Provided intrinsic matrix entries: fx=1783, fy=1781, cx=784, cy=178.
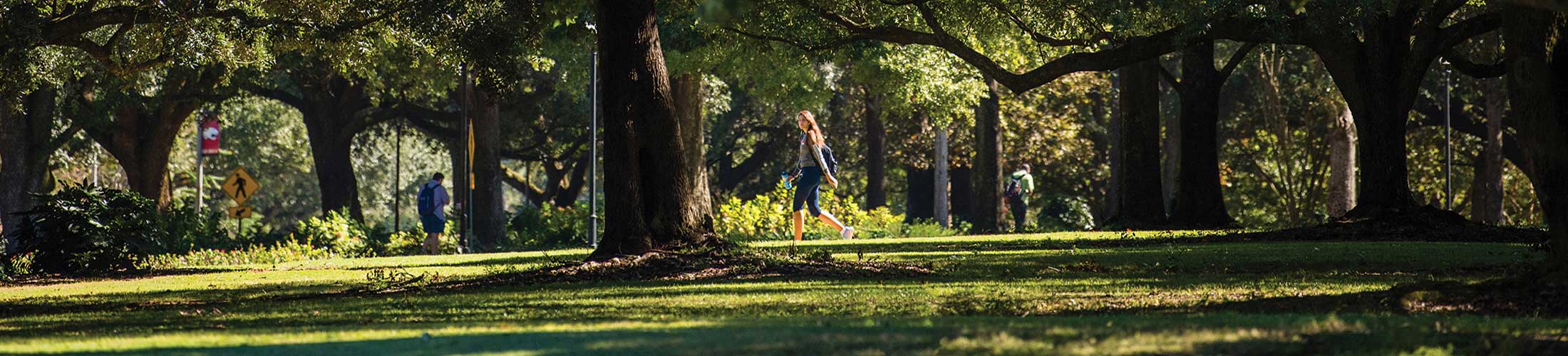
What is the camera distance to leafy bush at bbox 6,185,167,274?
68.5 feet

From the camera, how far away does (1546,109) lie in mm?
11688

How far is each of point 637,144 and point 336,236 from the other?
767 inches

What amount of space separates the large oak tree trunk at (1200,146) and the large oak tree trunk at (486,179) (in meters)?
16.7

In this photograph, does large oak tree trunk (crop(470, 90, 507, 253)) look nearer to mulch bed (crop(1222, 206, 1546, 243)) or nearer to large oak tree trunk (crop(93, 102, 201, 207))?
large oak tree trunk (crop(93, 102, 201, 207))

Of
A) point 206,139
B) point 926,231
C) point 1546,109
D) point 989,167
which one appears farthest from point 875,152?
point 1546,109

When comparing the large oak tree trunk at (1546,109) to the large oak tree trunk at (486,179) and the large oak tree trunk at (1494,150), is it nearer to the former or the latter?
the large oak tree trunk at (486,179)

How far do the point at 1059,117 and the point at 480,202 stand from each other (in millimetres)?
21487

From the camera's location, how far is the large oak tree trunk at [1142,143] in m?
26.9

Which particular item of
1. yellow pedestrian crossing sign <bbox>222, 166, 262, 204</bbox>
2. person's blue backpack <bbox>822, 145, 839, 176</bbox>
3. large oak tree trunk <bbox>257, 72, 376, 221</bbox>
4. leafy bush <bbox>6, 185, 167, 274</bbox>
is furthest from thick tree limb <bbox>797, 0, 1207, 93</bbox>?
large oak tree trunk <bbox>257, 72, 376, 221</bbox>

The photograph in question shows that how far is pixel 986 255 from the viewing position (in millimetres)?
19094

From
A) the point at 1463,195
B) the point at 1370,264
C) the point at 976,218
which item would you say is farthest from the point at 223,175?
the point at 1370,264

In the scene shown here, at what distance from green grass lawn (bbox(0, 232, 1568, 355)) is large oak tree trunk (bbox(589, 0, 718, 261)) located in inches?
67.2

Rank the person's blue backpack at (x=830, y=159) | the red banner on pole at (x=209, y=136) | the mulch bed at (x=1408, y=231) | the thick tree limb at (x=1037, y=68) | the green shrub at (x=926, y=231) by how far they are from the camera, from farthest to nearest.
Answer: the red banner on pole at (x=209, y=136) → the green shrub at (x=926, y=231) → the thick tree limb at (x=1037, y=68) → the person's blue backpack at (x=830, y=159) → the mulch bed at (x=1408, y=231)

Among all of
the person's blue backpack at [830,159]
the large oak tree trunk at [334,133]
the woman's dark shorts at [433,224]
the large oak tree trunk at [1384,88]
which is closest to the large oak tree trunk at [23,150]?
the woman's dark shorts at [433,224]
